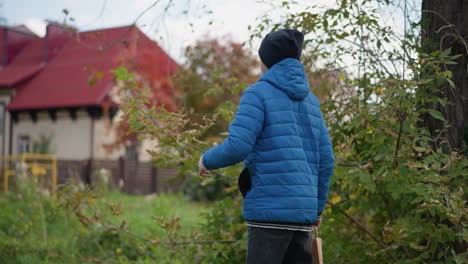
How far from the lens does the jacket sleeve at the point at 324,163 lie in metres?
2.50

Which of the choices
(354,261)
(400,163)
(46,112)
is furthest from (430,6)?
(46,112)

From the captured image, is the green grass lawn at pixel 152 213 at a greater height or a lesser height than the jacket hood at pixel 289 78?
lesser

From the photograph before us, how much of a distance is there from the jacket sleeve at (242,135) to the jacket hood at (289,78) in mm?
144

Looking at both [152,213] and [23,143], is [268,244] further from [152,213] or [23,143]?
[23,143]

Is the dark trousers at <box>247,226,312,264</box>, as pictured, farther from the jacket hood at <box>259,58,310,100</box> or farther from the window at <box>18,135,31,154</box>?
the window at <box>18,135,31,154</box>

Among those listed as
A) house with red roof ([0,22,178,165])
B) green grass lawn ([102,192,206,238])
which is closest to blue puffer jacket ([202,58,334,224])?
green grass lawn ([102,192,206,238])

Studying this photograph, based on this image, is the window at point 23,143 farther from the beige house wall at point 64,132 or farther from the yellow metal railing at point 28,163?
the yellow metal railing at point 28,163

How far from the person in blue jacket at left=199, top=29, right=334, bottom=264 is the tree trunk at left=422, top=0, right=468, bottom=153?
1.30m

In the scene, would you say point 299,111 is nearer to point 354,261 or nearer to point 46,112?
point 354,261

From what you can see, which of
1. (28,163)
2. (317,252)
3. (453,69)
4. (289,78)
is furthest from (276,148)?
(28,163)

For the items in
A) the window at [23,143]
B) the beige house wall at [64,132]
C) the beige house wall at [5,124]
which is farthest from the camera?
the beige house wall at [5,124]

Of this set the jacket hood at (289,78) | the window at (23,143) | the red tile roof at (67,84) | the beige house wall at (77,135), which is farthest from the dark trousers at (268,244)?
the window at (23,143)

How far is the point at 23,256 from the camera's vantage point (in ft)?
14.7

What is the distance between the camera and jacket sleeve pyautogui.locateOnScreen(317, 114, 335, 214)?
2.50 meters
